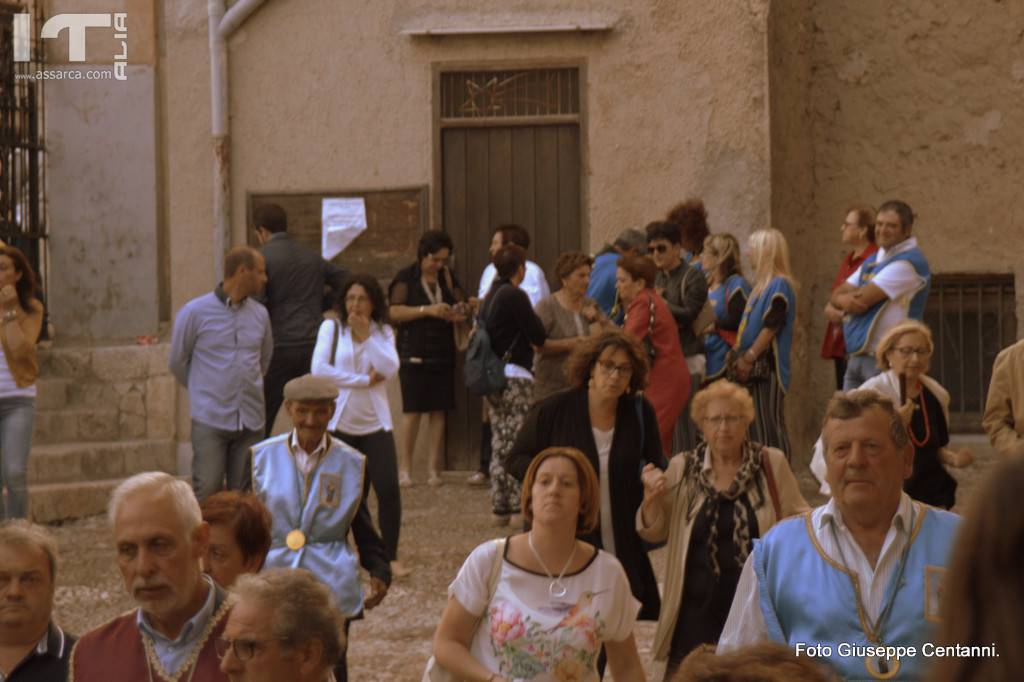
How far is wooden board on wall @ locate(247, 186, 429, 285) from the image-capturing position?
1339 centimetres

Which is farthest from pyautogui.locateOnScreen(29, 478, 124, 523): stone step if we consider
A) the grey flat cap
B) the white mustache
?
the white mustache

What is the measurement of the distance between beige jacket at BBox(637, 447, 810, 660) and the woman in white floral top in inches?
25.9

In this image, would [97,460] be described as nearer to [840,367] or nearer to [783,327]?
[783,327]

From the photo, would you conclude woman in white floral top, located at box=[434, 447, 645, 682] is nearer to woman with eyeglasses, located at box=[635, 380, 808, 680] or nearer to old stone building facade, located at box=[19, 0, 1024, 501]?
woman with eyeglasses, located at box=[635, 380, 808, 680]

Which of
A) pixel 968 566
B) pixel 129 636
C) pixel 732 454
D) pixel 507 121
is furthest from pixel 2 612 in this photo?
pixel 507 121

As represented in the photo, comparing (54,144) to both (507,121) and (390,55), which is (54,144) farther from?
(507,121)

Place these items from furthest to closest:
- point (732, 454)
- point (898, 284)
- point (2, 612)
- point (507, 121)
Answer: point (507, 121) → point (898, 284) → point (732, 454) → point (2, 612)

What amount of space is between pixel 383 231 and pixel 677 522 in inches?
293

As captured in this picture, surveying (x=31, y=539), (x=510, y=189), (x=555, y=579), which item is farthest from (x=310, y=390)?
(x=510, y=189)

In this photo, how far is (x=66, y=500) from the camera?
11992 millimetres

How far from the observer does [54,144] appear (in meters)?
14.2

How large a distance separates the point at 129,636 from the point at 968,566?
2.96m

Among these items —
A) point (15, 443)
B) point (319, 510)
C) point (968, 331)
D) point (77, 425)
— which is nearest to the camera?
point (319, 510)

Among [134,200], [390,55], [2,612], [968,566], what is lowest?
[2,612]
